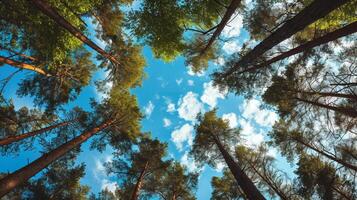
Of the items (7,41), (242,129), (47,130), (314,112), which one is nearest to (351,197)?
(314,112)

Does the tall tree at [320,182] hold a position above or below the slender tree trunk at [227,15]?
below

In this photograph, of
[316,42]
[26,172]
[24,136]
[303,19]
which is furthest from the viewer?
[24,136]

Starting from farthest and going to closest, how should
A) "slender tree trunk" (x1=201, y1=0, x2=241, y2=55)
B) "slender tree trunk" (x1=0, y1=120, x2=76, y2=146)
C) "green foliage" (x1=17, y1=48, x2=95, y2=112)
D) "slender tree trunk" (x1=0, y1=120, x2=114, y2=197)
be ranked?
"green foliage" (x1=17, y1=48, x2=95, y2=112)
"slender tree trunk" (x1=0, y1=120, x2=76, y2=146)
"slender tree trunk" (x1=201, y1=0, x2=241, y2=55)
"slender tree trunk" (x1=0, y1=120, x2=114, y2=197)

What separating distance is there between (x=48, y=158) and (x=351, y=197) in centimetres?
1063

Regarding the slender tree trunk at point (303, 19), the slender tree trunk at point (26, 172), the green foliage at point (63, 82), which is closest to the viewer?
the slender tree trunk at point (303, 19)

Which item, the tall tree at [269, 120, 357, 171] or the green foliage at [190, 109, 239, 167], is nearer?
the tall tree at [269, 120, 357, 171]

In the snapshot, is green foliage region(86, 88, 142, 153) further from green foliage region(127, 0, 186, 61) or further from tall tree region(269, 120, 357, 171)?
tall tree region(269, 120, 357, 171)

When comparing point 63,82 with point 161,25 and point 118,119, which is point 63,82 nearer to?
point 118,119

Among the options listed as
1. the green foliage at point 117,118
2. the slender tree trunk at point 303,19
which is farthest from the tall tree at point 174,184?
the slender tree trunk at point 303,19

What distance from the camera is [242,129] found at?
51.3ft

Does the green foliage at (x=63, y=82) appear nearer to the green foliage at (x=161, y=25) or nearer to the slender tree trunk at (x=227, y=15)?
the green foliage at (x=161, y=25)

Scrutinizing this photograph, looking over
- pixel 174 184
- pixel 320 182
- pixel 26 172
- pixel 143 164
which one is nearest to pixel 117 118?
pixel 143 164

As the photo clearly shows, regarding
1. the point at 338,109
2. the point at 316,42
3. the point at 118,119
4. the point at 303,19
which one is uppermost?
the point at 118,119

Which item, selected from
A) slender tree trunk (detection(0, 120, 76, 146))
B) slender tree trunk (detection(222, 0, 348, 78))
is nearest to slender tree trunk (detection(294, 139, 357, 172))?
slender tree trunk (detection(222, 0, 348, 78))
